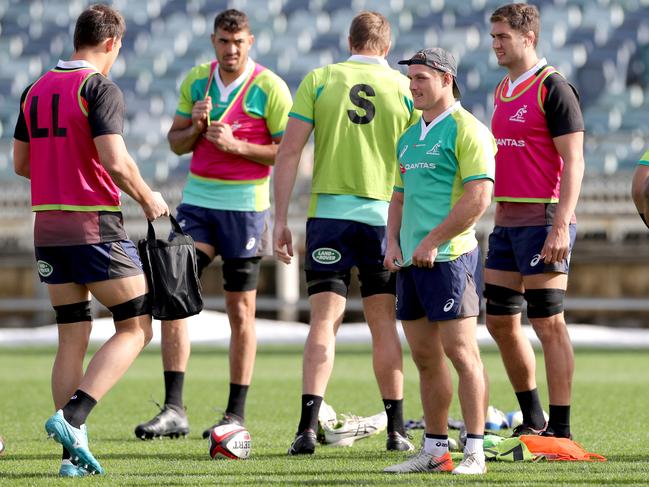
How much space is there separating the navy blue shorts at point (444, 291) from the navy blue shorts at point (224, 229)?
2054mm

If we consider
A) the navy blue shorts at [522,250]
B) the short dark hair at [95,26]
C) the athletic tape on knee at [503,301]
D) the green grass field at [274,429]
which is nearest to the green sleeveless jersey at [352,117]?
the navy blue shorts at [522,250]

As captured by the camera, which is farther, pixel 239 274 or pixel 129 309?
pixel 239 274

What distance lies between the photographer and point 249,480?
5008 millimetres

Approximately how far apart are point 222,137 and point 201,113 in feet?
0.64

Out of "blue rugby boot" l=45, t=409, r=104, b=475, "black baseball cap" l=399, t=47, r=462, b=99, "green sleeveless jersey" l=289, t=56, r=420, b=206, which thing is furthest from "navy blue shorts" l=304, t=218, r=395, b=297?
"blue rugby boot" l=45, t=409, r=104, b=475

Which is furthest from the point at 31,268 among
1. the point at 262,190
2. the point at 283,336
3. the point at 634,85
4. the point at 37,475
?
the point at 37,475

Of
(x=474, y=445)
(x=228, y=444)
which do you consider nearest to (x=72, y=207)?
(x=228, y=444)

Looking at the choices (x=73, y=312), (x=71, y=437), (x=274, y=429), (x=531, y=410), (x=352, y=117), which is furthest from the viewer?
(x=274, y=429)

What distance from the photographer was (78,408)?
202 inches

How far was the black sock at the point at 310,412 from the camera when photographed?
601 cm

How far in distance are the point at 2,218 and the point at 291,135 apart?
1856 cm

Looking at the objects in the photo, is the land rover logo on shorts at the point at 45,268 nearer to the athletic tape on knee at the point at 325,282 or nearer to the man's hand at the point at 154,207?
the man's hand at the point at 154,207

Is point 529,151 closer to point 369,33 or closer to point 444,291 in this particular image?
point 369,33

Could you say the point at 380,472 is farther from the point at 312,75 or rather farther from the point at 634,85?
the point at 634,85
